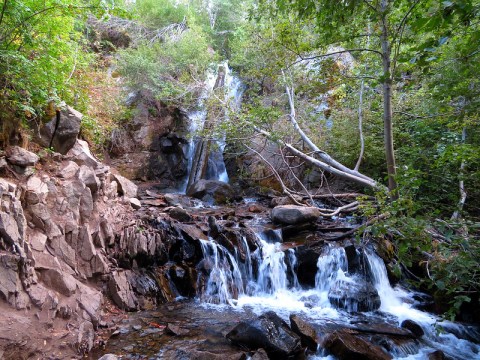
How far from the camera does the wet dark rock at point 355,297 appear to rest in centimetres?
657

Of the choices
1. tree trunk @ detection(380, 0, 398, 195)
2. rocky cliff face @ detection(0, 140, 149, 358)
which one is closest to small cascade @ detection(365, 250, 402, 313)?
tree trunk @ detection(380, 0, 398, 195)

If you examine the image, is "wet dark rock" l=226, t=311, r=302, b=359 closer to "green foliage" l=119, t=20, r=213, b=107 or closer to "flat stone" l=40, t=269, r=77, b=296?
"flat stone" l=40, t=269, r=77, b=296

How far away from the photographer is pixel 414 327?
5703 millimetres

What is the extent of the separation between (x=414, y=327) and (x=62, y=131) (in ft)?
25.6

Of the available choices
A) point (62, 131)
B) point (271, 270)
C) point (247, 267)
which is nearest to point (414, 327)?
point (271, 270)

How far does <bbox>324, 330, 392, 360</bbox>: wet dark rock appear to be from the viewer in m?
4.62

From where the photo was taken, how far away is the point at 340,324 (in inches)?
234

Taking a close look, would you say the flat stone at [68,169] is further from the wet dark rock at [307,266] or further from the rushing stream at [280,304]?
the wet dark rock at [307,266]

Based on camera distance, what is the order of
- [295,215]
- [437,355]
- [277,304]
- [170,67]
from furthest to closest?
[170,67] < [295,215] < [277,304] < [437,355]

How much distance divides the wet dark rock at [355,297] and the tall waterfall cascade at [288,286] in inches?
4.4

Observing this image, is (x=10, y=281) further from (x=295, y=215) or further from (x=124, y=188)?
(x=295, y=215)

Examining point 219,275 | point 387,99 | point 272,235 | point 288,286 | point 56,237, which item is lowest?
point 288,286

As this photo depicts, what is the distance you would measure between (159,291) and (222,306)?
53.9 inches

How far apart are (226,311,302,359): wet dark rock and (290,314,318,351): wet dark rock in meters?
0.17
